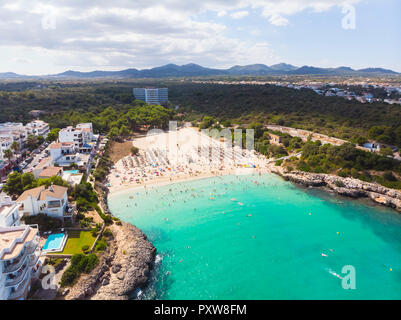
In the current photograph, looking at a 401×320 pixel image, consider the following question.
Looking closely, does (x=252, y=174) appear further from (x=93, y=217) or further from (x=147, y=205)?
(x=93, y=217)

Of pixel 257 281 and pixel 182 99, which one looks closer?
pixel 257 281

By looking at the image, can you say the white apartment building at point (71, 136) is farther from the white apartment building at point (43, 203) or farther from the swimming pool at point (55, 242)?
the swimming pool at point (55, 242)

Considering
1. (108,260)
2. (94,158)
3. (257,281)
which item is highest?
(94,158)

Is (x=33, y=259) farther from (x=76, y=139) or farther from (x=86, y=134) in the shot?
(x=86, y=134)

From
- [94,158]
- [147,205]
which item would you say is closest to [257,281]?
[147,205]

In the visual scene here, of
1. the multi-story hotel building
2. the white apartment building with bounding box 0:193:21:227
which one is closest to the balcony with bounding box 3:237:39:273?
the white apartment building with bounding box 0:193:21:227

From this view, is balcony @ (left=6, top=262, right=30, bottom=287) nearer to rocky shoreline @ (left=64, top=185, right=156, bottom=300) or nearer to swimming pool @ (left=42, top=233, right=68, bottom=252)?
rocky shoreline @ (left=64, top=185, right=156, bottom=300)
